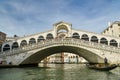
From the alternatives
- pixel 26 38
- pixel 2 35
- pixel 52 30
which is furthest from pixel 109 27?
pixel 2 35

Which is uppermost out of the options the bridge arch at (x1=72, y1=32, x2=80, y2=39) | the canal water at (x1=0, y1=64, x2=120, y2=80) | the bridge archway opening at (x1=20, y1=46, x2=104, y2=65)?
the bridge arch at (x1=72, y1=32, x2=80, y2=39)

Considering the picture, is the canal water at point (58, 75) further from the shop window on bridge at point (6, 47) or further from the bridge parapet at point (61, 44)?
the shop window on bridge at point (6, 47)

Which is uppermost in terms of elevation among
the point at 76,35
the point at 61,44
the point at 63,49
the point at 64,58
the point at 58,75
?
the point at 76,35

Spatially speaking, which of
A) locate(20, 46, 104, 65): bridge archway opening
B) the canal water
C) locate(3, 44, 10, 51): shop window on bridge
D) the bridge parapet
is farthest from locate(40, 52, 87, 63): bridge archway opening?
the canal water

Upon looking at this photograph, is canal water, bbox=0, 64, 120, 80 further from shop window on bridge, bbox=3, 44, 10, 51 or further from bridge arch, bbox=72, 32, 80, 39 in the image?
bridge arch, bbox=72, 32, 80, 39

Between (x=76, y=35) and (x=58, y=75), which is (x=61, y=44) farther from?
(x=58, y=75)

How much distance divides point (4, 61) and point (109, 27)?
14255mm

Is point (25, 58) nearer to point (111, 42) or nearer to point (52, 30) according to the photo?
point (52, 30)

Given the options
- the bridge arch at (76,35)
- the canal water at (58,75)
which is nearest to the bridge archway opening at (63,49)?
the bridge arch at (76,35)

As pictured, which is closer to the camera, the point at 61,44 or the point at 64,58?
the point at 61,44

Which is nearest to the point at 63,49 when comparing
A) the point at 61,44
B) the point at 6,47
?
the point at 61,44

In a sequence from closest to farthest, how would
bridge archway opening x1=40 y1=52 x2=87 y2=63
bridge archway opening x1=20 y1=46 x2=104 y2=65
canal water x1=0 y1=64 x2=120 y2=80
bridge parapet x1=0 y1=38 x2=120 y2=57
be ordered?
canal water x1=0 y1=64 x2=120 y2=80
bridge parapet x1=0 y1=38 x2=120 y2=57
bridge archway opening x1=20 y1=46 x2=104 y2=65
bridge archway opening x1=40 y1=52 x2=87 y2=63

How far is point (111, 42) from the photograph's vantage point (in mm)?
19797

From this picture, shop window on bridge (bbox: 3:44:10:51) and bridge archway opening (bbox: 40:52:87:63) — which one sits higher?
shop window on bridge (bbox: 3:44:10:51)
